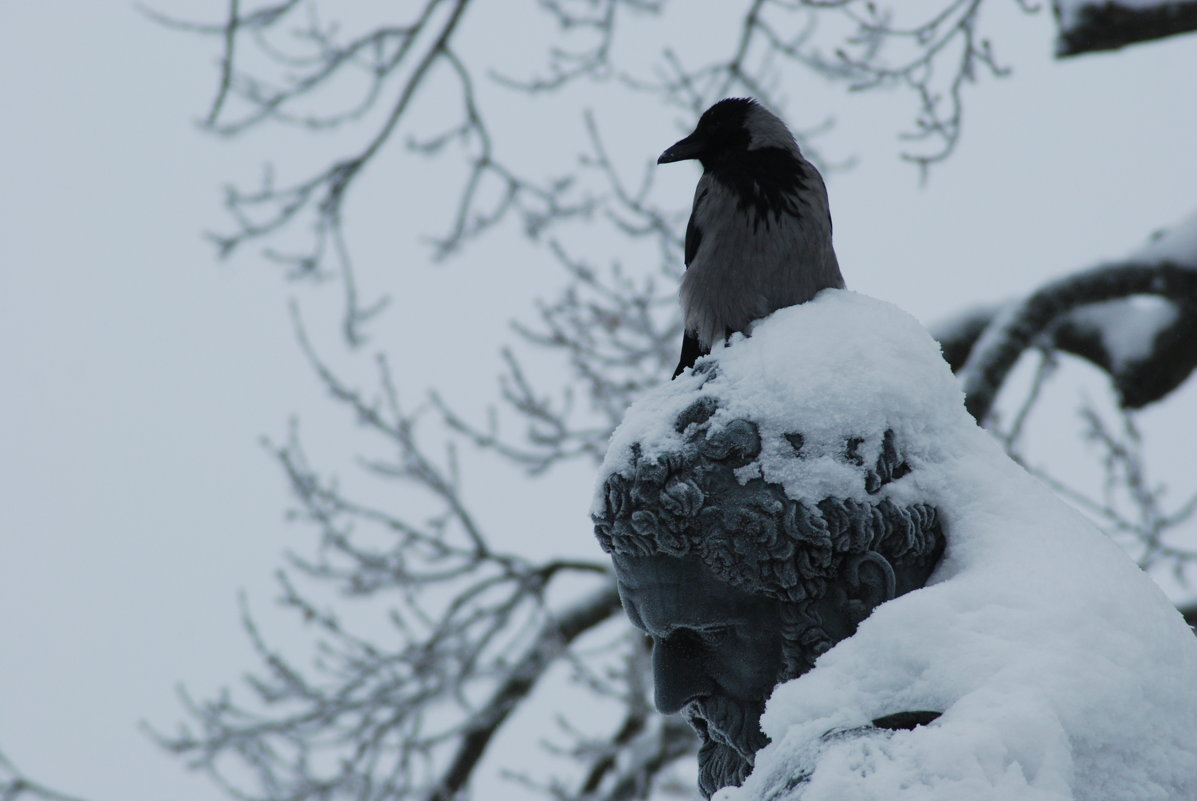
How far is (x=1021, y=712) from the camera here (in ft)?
4.89

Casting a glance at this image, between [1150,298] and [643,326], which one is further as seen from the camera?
[643,326]

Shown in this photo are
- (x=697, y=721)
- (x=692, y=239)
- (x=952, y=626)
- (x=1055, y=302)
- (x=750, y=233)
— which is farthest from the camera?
(x=1055, y=302)

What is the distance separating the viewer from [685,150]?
2.91m

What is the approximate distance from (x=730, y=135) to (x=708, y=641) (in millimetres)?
1320

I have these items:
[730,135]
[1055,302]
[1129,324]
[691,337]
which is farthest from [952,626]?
[1129,324]

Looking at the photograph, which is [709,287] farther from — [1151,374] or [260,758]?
[260,758]

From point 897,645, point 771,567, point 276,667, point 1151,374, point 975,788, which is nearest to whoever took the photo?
point 975,788

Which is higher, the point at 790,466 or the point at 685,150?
the point at 685,150

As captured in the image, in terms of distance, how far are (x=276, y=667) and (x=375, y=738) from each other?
59cm

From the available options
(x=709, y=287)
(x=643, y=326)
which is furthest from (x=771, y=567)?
(x=643, y=326)

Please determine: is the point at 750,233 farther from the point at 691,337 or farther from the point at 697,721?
the point at 697,721

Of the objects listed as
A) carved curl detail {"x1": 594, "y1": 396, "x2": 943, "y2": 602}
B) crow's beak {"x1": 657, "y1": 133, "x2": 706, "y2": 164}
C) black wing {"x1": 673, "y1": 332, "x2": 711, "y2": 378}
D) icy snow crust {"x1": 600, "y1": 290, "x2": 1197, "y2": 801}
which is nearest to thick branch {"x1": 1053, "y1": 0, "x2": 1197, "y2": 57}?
crow's beak {"x1": 657, "y1": 133, "x2": 706, "y2": 164}

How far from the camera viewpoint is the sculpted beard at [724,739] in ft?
6.27

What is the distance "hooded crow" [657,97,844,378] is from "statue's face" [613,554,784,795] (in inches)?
18.3
